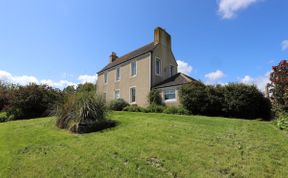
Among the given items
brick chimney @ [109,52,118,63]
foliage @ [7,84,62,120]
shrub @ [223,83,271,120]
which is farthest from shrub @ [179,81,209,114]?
brick chimney @ [109,52,118,63]

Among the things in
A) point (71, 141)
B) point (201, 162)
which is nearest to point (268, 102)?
point (201, 162)

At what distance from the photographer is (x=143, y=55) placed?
22172 millimetres

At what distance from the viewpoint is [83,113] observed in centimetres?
904

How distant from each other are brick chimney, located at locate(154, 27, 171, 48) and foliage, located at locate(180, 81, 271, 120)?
806 centimetres

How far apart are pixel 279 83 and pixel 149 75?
11659mm

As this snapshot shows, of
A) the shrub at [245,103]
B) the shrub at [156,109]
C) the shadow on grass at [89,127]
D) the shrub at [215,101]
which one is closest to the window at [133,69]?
the shrub at [156,109]

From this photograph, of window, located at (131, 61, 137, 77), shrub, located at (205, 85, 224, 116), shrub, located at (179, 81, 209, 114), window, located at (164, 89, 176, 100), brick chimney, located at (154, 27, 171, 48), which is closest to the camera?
shrub, located at (205, 85, 224, 116)

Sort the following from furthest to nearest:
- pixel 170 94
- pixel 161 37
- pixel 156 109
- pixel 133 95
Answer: pixel 133 95, pixel 161 37, pixel 170 94, pixel 156 109

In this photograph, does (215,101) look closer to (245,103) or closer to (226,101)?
(226,101)

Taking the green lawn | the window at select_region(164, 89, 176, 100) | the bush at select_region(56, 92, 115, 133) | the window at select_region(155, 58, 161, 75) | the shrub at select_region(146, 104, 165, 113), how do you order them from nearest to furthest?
the green lawn, the bush at select_region(56, 92, 115, 133), the shrub at select_region(146, 104, 165, 113), the window at select_region(164, 89, 176, 100), the window at select_region(155, 58, 161, 75)

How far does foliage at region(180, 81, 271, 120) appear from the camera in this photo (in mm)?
15094

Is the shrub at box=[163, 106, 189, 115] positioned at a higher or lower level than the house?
lower

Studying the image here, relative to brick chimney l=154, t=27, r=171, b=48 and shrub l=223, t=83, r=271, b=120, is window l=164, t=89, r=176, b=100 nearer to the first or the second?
shrub l=223, t=83, r=271, b=120

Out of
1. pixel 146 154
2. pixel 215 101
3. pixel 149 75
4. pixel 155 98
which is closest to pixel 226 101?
pixel 215 101
